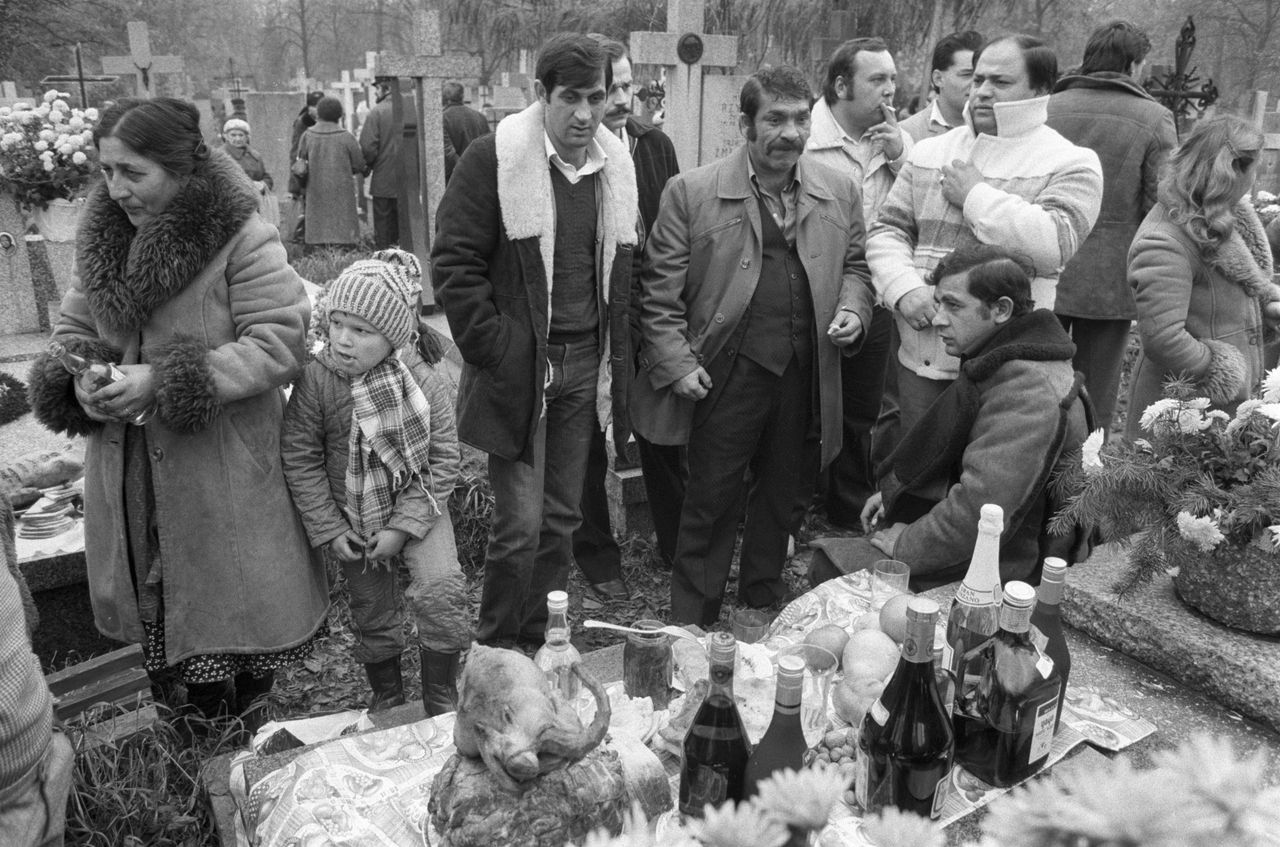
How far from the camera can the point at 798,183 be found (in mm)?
3602

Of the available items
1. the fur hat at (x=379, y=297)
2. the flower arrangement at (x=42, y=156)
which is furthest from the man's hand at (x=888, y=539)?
the flower arrangement at (x=42, y=156)

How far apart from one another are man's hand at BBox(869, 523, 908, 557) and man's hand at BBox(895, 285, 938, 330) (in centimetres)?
82

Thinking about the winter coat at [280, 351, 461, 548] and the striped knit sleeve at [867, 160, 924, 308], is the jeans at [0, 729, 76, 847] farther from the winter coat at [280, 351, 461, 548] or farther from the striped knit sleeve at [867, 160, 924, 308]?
the striped knit sleeve at [867, 160, 924, 308]

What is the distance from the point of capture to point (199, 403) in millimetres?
2641

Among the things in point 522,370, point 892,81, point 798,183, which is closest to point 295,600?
point 522,370

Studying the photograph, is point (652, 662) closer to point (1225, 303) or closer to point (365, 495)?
point (365, 495)

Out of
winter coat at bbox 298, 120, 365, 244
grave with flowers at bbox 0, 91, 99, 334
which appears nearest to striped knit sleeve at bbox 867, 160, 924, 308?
grave with flowers at bbox 0, 91, 99, 334

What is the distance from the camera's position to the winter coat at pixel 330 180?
34.0 feet

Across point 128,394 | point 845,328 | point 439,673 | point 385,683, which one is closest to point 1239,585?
point 845,328

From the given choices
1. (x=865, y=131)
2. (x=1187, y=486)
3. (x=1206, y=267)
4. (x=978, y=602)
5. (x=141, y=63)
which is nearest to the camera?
(x=978, y=602)

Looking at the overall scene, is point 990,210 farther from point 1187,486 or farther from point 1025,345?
point 1187,486

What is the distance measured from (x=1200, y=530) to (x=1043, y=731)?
607 mm

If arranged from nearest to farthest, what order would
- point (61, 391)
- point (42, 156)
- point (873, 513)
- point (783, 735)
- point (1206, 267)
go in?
1. point (783, 735)
2. point (61, 391)
3. point (873, 513)
4. point (1206, 267)
5. point (42, 156)

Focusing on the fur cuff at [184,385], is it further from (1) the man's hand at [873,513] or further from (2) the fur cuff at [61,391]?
(1) the man's hand at [873,513]
